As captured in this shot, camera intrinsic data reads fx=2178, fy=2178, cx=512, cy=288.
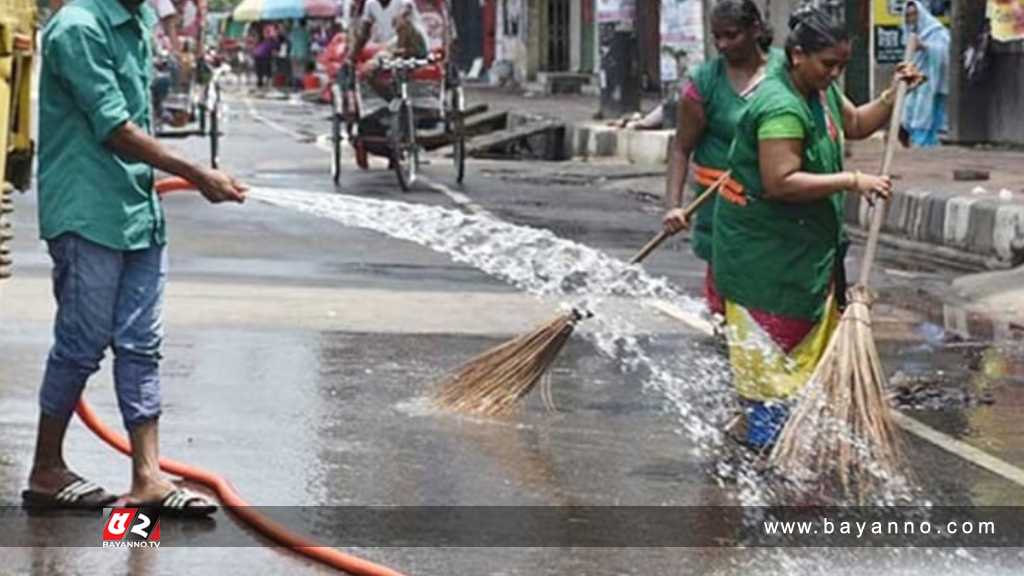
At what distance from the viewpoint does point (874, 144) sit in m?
23.4

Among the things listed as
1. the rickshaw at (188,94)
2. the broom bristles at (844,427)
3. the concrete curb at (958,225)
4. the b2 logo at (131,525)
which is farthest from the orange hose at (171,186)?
the rickshaw at (188,94)

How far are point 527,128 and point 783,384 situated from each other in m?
20.8

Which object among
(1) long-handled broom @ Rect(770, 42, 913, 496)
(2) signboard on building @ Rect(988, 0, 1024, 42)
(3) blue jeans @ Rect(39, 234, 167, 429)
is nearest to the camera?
(3) blue jeans @ Rect(39, 234, 167, 429)

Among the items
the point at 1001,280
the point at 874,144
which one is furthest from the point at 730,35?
the point at 874,144

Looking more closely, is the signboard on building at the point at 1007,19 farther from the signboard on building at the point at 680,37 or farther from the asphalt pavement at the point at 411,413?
the signboard on building at the point at 680,37

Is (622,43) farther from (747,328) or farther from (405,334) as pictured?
(747,328)

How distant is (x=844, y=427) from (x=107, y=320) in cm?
232

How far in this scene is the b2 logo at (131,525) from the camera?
6.21m

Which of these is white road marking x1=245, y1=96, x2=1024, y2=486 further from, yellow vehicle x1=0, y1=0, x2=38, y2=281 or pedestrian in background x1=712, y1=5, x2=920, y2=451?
yellow vehicle x1=0, y1=0, x2=38, y2=281

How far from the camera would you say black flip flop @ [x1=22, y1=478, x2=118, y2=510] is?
652 cm

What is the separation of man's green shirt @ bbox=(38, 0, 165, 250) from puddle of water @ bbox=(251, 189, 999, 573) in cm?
78

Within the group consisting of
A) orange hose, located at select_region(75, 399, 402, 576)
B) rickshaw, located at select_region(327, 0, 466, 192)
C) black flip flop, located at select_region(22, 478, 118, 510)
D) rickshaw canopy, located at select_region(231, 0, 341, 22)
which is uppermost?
rickshaw canopy, located at select_region(231, 0, 341, 22)

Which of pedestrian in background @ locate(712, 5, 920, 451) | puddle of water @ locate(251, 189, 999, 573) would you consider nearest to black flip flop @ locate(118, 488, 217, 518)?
puddle of water @ locate(251, 189, 999, 573)

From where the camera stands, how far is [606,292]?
40.2ft
